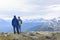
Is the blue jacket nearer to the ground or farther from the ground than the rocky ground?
farther from the ground

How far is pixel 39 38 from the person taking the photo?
117 feet

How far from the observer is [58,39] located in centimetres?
3609

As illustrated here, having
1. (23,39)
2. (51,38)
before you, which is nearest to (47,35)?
(51,38)

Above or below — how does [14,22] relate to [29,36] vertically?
above

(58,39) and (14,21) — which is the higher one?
(14,21)

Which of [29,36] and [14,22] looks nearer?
[14,22]

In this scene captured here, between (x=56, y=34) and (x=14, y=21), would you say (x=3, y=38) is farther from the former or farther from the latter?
(x=56, y=34)

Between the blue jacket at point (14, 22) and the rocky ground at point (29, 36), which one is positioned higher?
the blue jacket at point (14, 22)

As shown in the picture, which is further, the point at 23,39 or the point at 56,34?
the point at 56,34

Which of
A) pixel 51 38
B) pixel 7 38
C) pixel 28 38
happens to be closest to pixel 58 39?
pixel 51 38

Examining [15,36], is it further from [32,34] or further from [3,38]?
[32,34]

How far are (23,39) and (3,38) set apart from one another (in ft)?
7.32

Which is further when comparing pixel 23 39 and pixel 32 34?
pixel 32 34

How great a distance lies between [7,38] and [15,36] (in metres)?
0.93
